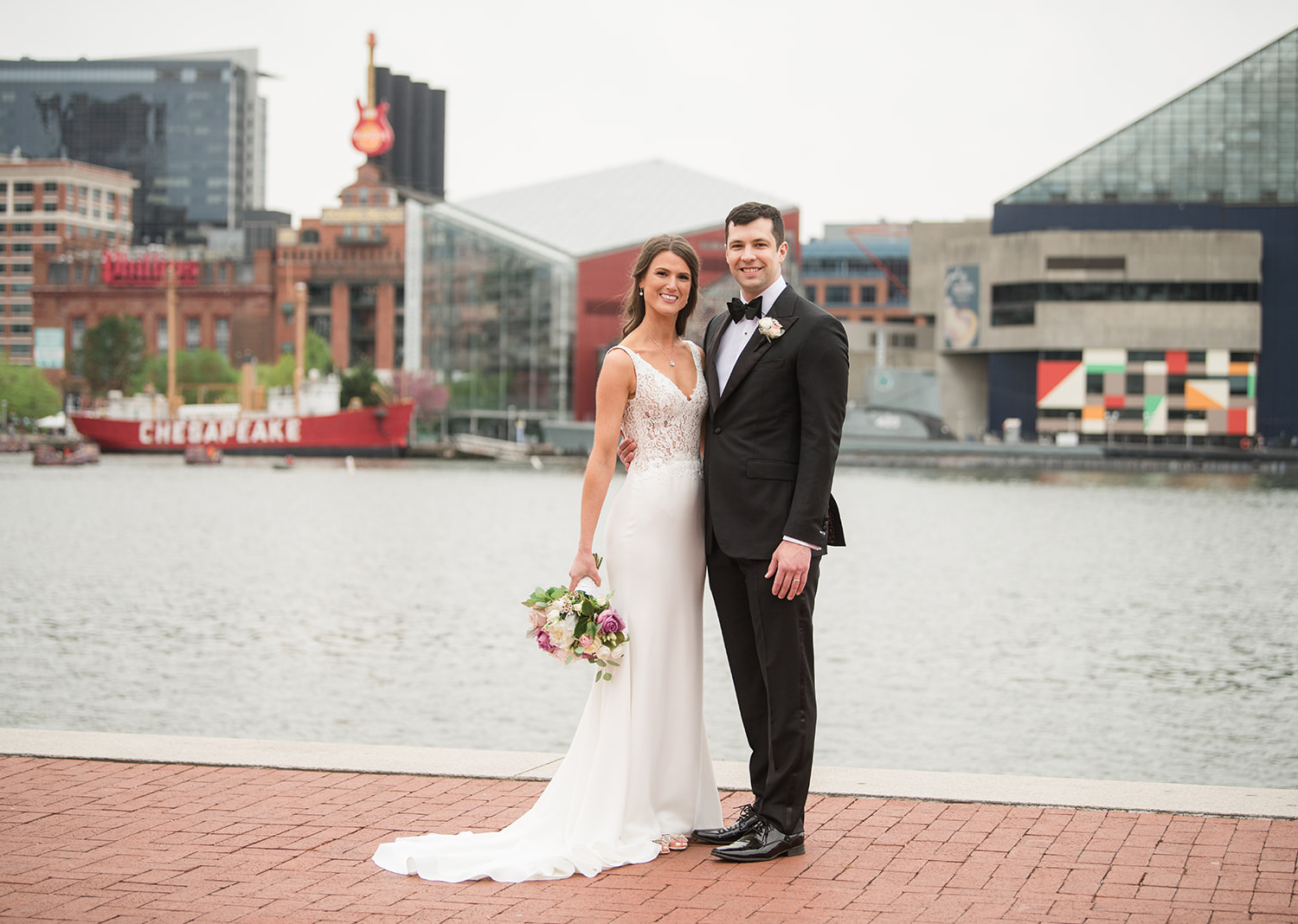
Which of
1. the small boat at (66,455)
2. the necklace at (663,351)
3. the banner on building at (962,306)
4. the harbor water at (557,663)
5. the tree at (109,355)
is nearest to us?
the necklace at (663,351)

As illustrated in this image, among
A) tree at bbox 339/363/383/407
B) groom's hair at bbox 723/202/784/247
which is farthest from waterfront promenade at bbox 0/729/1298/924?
tree at bbox 339/363/383/407

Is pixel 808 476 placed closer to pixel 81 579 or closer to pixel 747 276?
pixel 747 276

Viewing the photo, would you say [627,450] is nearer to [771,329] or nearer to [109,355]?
[771,329]

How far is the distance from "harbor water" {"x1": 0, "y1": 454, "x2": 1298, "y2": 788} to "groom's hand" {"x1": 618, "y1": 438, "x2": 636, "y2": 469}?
6015mm

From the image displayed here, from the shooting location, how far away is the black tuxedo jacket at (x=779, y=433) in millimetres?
4371

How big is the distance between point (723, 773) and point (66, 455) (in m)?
63.2

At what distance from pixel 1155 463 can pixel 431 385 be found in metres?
42.0

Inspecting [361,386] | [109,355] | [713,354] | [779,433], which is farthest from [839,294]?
[779,433]

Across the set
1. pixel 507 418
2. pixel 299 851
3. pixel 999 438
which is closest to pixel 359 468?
pixel 507 418

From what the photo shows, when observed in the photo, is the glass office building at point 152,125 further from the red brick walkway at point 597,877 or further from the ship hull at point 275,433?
the red brick walkway at point 597,877

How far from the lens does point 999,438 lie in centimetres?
7712

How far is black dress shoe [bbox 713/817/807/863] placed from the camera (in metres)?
4.34

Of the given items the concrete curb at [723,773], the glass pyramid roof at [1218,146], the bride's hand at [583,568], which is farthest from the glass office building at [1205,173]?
the bride's hand at [583,568]

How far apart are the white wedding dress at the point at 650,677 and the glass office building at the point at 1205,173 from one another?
74541 mm
